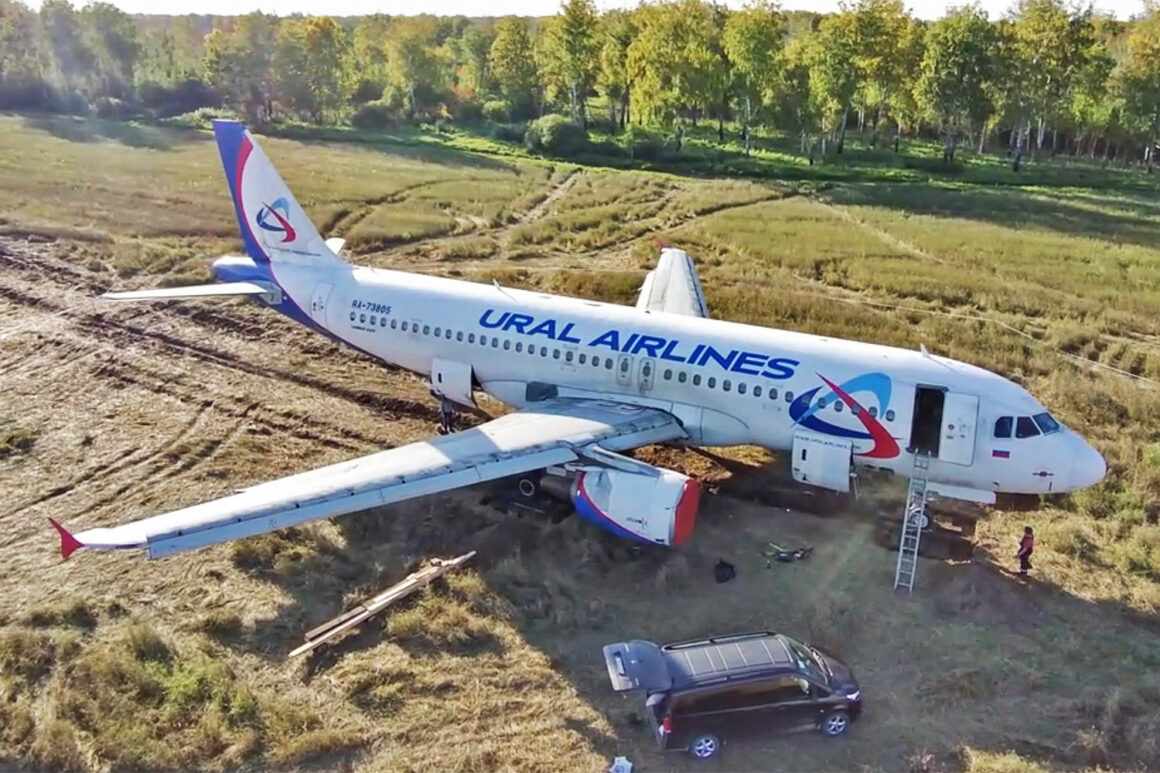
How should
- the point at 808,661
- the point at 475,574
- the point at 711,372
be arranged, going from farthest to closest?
the point at 711,372 → the point at 475,574 → the point at 808,661

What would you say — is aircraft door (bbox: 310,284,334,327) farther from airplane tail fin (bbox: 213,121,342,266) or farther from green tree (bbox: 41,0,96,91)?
green tree (bbox: 41,0,96,91)

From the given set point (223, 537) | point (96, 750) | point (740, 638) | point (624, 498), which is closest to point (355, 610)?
point (223, 537)

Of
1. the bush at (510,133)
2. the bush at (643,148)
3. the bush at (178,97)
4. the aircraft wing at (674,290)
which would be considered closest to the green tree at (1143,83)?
the bush at (643,148)

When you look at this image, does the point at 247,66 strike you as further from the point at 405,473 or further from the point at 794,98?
the point at 405,473

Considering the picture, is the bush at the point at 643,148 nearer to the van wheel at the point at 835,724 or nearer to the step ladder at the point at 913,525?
the step ladder at the point at 913,525

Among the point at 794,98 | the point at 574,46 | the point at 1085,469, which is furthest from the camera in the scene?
the point at 574,46

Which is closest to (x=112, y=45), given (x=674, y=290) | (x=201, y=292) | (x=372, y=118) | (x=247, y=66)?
(x=247, y=66)

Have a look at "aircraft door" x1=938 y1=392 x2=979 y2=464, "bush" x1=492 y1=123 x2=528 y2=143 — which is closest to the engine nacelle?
"aircraft door" x1=938 y1=392 x2=979 y2=464

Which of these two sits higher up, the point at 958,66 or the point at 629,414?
the point at 958,66
